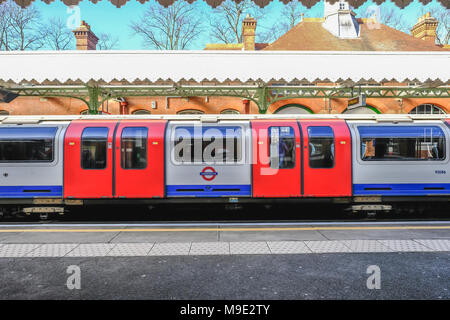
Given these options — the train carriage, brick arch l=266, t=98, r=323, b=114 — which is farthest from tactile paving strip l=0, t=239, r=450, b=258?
brick arch l=266, t=98, r=323, b=114

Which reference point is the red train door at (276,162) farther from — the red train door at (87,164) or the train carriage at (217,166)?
the red train door at (87,164)

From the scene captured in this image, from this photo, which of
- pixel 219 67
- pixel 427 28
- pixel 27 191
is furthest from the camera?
pixel 427 28

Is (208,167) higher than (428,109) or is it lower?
lower

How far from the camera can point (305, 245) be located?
5.18 meters

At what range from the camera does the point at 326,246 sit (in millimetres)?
5113

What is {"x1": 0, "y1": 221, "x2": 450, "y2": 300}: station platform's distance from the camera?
354cm

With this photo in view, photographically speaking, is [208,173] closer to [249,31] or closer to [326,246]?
[326,246]

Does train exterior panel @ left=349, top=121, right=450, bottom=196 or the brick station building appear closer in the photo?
train exterior panel @ left=349, top=121, right=450, bottom=196

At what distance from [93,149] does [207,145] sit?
2995 millimetres

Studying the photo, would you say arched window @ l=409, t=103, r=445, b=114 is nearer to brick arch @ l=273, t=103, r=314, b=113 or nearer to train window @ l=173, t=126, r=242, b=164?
brick arch @ l=273, t=103, r=314, b=113

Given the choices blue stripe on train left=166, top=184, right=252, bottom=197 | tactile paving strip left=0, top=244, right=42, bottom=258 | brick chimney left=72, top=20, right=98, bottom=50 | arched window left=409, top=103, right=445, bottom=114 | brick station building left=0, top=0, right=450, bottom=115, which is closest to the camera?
tactile paving strip left=0, top=244, right=42, bottom=258

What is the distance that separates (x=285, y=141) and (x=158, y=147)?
132 inches

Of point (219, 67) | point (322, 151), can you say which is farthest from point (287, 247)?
point (219, 67)

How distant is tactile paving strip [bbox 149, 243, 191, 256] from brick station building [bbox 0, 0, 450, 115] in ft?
33.6
